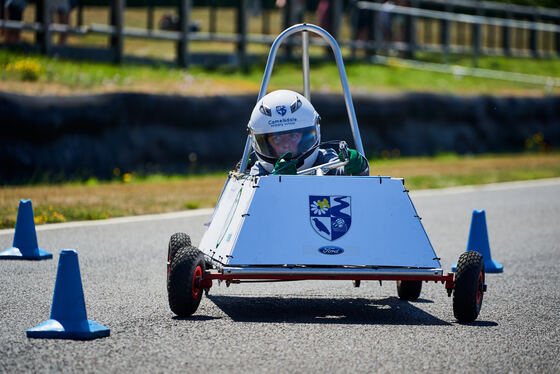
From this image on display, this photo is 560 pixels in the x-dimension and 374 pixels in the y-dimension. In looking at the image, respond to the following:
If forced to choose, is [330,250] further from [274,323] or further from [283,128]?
[283,128]

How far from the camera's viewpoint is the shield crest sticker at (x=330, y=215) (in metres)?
7.37

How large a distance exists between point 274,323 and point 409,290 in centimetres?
169

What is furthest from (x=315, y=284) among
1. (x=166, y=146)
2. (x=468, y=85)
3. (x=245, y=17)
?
(x=468, y=85)

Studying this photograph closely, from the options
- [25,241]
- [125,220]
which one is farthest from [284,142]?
[125,220]

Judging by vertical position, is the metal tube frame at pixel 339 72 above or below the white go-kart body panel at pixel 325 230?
above

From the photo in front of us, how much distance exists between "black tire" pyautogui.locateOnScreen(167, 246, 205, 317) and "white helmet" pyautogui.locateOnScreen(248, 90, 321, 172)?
1.43 metres

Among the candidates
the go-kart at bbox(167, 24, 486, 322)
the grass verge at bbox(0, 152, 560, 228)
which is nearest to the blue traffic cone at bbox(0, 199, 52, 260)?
the grass verge at bbox(0, 152, 560, 228)

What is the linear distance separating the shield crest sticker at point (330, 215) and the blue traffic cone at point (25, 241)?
11.2ft

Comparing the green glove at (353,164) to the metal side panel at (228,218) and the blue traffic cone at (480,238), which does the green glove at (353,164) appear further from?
the blue traffic cone at (480,238)

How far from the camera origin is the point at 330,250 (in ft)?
23.9

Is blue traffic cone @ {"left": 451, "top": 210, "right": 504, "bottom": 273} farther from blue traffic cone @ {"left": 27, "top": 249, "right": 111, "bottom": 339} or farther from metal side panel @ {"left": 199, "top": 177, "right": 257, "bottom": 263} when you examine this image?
blue traffic cone @ {"left": 27, "top": 249, "right": 111, "bottom": 339}

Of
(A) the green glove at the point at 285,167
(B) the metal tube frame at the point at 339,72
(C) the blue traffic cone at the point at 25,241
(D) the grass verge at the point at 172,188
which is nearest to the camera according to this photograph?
(A) the green glove at the point at 285,167

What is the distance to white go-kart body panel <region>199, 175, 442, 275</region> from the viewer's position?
23.8 ft

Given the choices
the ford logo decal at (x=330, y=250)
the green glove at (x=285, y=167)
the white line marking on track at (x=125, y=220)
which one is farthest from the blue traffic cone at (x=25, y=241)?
the ford logo decal at (x=330, y=250)
